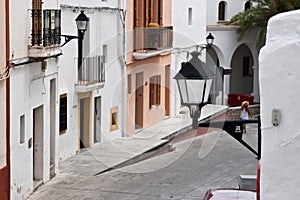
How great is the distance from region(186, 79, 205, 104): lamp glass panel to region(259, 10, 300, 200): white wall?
175 cm

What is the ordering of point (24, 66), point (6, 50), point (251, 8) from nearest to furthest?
point (6, 50) → point (24, 66) → point (251, 8)

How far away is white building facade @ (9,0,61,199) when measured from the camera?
44.0 feet

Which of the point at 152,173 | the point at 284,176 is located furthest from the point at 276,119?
the point at 152,173

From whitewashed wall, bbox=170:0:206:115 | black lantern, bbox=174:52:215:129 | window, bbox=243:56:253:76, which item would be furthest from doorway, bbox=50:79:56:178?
window, bbox=243:56:253:76

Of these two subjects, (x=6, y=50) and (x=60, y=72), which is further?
(x=60, y=72)

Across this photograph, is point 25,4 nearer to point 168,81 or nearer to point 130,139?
point 130,139

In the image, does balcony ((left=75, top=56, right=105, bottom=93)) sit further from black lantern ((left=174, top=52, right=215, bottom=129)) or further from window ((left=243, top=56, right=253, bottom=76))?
window ((left=243, top=56, right=253, bottom=76))

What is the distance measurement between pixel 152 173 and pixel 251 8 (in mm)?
18297

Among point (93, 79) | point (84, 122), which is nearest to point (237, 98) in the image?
point (84, 122)

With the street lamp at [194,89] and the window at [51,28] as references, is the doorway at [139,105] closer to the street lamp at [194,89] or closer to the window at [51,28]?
the window at [51,28]

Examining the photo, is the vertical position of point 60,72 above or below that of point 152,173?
above

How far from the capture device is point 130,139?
73.8 feet

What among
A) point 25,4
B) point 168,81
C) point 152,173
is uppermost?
point 25,4

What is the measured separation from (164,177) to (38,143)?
10.7 feet
